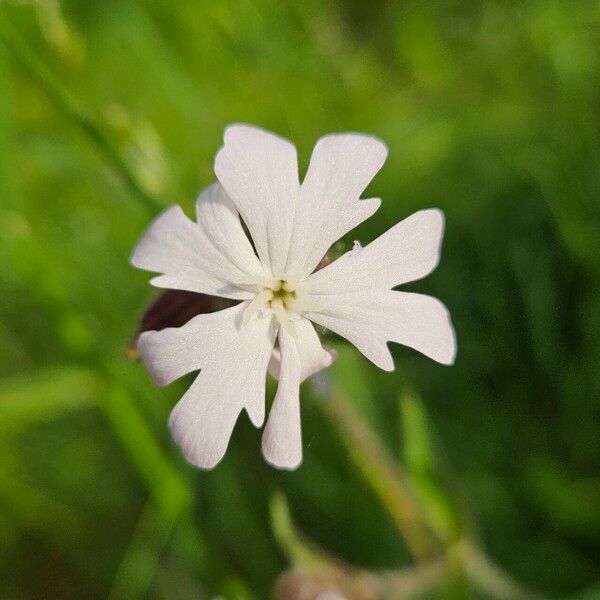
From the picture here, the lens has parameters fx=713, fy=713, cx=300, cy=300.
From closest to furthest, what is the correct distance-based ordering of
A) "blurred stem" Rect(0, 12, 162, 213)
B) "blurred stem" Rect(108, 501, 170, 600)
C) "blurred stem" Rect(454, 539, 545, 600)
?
"blurred stem" Rect(0, 12, 162, 213) < "blurred stem" Rect(454, 539, 545, 600) < "blurred stem" Rect(108, 501, 170, 600)

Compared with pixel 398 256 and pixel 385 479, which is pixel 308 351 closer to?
pixel 398 256

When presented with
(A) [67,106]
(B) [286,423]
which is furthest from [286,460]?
(A) [67,106]

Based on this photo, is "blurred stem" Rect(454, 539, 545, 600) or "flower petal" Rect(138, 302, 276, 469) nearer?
"flower petal" Rect(138, 302, 276, 469)

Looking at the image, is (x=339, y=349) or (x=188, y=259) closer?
(x=188, y=259)

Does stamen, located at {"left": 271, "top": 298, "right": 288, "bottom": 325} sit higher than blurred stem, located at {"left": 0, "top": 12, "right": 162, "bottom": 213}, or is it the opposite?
blurred stem, located at {"left": 0, "top": 12, "right": 162, "bottom": 213}

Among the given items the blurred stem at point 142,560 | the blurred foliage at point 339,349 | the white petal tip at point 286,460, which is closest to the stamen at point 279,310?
the white petal tip at point 286,460

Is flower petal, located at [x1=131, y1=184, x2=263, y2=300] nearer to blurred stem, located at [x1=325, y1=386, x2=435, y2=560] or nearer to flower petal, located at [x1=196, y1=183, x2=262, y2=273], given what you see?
flower petal, located at [x1=196, y1=183, x2=262, y2=273]

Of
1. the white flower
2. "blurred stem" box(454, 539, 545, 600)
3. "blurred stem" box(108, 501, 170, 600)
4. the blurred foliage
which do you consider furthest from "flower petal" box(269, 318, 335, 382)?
"blurred stem" box(108, 501, 170, 600)
